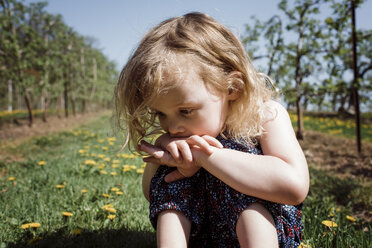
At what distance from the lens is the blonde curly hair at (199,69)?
45.5 inches

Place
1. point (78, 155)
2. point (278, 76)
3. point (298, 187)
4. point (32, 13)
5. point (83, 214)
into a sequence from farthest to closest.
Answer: point (32, 13) < point (278, 76) < point (78, 155) < point (83, 214) < point (298, 187)

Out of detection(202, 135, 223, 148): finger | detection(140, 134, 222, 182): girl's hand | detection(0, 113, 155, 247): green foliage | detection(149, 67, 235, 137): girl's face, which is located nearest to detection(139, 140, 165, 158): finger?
detection(140, 134, 222, 182): girl's hand

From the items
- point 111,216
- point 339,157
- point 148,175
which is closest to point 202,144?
point 148,175

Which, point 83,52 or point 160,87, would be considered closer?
point 160,87

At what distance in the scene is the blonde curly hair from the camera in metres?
1.16

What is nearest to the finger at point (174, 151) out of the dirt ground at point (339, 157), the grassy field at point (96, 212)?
the grassy field at point (96, 212)

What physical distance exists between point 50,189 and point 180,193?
1908 millimetres

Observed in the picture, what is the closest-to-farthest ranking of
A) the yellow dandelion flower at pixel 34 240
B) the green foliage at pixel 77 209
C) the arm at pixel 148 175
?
the arm at pixel 148 175 < the yellow dandelion flower at pixel 34 240 < the green foliage at pixel 77 209

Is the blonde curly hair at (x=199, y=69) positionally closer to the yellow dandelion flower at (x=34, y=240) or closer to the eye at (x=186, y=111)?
the eye at (x=186, y=111)

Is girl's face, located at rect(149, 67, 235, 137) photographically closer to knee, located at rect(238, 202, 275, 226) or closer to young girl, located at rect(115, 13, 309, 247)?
young girl, located at rect(115, 13, 309, 247)

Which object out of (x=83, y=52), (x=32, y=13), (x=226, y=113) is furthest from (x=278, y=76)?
(x=83, y=52)

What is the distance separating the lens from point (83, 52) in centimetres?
2623

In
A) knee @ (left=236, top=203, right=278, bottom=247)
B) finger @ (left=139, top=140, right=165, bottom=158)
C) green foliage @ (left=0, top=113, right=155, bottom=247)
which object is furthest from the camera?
green foliage @ (left=0, top=113, right=155, bottom=247)

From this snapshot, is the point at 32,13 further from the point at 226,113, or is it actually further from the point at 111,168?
the point at 226,113
